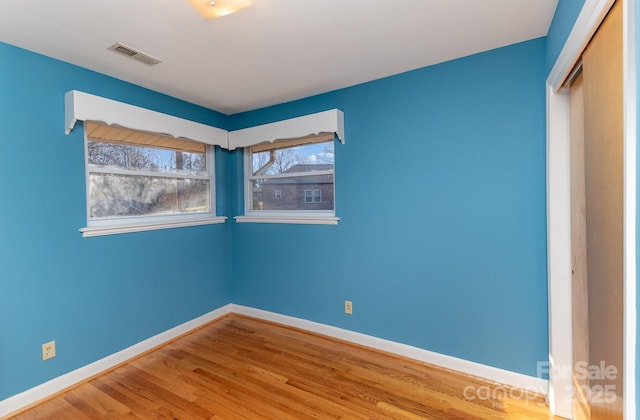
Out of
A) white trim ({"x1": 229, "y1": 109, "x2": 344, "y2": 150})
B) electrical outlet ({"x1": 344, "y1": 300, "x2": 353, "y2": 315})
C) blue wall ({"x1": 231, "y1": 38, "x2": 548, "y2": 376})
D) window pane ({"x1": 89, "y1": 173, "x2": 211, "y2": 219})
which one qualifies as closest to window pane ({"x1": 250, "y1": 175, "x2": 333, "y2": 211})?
blue wall ({"x1": 231, "y1": 38, "x2": 548, "y2": 376})

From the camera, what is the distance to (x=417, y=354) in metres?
2.46

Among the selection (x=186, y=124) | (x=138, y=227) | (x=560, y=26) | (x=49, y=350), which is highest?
(x=560, y=26)

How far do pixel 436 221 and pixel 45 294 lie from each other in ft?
9.45

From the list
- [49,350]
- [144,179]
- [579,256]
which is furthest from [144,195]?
[579,256]

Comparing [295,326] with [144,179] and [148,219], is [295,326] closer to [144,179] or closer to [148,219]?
[148,219]

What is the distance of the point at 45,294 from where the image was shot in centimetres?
208

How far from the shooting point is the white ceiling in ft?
5.32

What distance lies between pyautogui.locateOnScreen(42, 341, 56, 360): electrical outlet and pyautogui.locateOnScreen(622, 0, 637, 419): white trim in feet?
10.00

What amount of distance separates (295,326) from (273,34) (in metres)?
2.62

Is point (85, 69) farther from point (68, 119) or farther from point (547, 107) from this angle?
point (547, 107)

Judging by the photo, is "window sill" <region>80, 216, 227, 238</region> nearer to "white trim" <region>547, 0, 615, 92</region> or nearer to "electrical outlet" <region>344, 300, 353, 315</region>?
"electrical outlet" <region>344, 300, 353, 315</region>

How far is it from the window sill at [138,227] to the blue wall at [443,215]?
3.42 feet

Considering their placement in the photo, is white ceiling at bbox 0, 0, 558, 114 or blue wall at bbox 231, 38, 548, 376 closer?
white ceiling at bbox 0, 0, 558, 114

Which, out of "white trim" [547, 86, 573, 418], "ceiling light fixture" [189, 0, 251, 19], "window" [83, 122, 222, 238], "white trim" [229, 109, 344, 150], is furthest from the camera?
"white trim" [229, 109, 344, 150]
